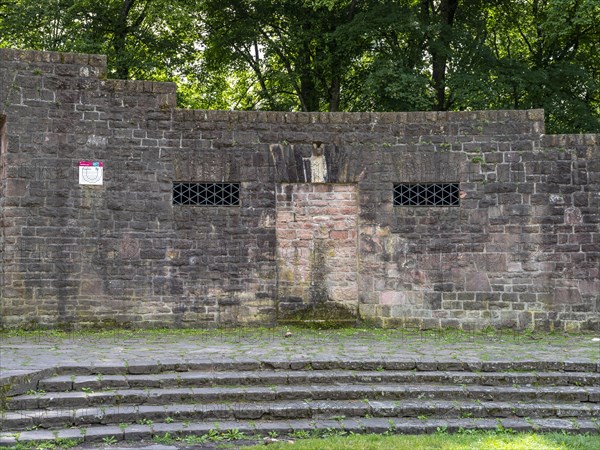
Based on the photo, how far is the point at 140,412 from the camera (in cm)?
798

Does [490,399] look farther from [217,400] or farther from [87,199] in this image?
[87,199]

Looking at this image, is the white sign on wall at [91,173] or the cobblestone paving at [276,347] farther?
the white sign on wall at [91,173]

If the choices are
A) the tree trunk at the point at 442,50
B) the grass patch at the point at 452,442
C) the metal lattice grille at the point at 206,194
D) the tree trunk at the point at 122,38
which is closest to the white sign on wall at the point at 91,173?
the metal lattice grille at the point at 206,194

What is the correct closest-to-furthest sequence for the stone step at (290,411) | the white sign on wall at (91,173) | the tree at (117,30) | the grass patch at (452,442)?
the grass patch at (452,442)
the stone step at (290,411)
the white sign on wall at (91,173)
the tree at (117,30)

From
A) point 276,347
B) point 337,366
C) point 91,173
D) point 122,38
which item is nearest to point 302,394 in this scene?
point 337,366

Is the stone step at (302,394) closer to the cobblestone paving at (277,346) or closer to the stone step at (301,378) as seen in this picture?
the stone step at (301,378)

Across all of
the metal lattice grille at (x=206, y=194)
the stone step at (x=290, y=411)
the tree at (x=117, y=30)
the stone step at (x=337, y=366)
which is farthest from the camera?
the tree at (x=117, y=30)

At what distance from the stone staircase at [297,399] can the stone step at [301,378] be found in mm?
11

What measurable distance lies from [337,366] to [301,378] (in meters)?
0.66

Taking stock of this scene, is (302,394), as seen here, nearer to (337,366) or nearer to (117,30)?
(337,366)

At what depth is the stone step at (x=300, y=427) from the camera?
7.45 meters

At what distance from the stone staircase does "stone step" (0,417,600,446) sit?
10 millimetres

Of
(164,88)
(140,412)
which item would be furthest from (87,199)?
(140,412)

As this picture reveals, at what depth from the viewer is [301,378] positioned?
9.09 metres
